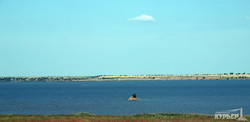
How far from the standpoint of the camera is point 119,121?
54.4 m

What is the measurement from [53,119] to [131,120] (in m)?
9.39

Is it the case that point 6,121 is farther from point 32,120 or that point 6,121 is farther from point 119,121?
point 119,121

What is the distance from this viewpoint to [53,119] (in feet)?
184

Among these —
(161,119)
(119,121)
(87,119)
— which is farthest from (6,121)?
(161,119)

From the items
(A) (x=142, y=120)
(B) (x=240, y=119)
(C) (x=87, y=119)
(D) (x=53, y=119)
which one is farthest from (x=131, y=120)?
(B) (x=240, y=119)

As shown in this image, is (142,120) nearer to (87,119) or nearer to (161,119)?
(161,119)

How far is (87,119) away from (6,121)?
31.0 feet

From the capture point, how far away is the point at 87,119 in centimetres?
5566

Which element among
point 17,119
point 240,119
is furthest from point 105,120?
point 240,119

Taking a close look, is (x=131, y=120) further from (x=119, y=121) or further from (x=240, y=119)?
(x=240, y=119)

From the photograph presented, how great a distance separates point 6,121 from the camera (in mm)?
54719

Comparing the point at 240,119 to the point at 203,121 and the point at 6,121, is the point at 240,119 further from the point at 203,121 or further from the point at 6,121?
the point at 6,121

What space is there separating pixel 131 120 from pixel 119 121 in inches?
62.1

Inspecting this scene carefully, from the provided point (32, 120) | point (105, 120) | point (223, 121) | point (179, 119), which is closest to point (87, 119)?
point (105, 120)
